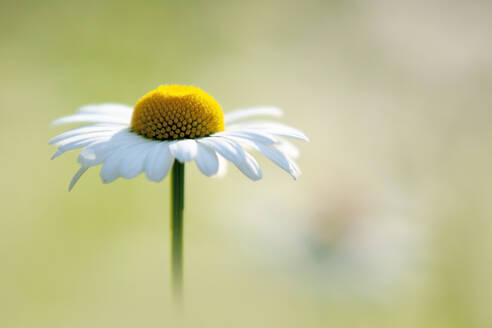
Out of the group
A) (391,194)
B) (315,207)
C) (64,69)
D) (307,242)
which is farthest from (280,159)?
(64,69)

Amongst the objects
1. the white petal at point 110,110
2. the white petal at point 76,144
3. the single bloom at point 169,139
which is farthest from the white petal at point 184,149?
the white petal at point 110,110

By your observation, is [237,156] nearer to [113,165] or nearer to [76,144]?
[113,165]

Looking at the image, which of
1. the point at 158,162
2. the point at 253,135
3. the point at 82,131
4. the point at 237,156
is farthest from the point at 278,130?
the point at 82,131

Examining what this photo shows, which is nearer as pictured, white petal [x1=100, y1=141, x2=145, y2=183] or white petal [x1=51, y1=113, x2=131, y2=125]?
white petal [x1=100, y1=141, x2=145, y2=183]

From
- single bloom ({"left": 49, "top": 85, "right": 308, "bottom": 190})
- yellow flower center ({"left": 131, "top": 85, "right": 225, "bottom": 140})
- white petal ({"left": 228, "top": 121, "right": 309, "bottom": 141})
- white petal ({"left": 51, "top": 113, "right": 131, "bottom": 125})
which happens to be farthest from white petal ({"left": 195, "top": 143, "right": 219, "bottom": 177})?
white petal ({"left": 51, "top": 113, "right": 131, "bottom": 125})

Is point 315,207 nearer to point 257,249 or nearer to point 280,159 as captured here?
point 257,249

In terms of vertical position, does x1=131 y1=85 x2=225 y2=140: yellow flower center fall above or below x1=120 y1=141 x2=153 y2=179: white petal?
above

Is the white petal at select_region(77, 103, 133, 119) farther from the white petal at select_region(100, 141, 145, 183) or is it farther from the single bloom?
the white petal at select_region(100, 141, 145, 183)

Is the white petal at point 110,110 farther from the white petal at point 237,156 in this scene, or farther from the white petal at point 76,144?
the white petal at point 237,156

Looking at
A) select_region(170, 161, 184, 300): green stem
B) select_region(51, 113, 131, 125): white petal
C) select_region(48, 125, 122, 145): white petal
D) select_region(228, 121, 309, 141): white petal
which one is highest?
select_region(51, 113, 131, 125): white petal
